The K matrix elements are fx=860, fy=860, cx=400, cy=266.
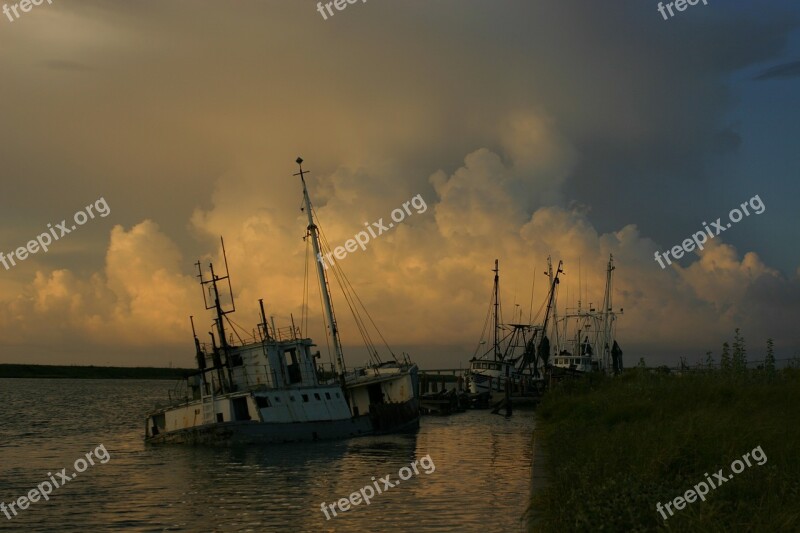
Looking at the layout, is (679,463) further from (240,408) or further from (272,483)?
(240,408)

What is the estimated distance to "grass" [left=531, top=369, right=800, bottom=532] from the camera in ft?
43.6

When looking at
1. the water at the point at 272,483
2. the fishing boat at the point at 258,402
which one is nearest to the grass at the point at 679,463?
the water at the point at 272,483

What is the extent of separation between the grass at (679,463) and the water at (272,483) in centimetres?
304

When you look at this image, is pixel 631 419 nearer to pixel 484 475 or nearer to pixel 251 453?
pixel 484 475

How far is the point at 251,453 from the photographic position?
40.0m

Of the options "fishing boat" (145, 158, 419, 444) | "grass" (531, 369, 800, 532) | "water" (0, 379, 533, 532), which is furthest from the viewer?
"fishing boat" (145, 158, 419, 444)

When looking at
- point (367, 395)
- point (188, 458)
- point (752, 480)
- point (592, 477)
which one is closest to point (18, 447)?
point (188, 458)

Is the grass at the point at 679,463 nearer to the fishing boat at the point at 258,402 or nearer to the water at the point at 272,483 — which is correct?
the water at the point at 272,483

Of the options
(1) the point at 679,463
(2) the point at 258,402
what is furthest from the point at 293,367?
(1) the point at 679,463

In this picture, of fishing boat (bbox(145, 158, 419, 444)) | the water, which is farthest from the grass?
fishing boat (bbox(145, 158, 419, 444))

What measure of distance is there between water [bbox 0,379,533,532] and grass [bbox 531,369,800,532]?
3.04 meters

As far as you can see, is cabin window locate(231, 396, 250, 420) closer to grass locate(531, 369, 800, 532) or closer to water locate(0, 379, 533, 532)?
water locate(0, 379, 533, 532)

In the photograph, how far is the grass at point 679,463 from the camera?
13281 millimetres

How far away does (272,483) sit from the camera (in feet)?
99.8
